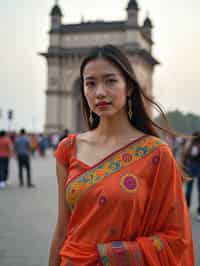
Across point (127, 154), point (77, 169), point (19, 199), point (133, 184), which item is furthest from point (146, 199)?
point (19, 199)

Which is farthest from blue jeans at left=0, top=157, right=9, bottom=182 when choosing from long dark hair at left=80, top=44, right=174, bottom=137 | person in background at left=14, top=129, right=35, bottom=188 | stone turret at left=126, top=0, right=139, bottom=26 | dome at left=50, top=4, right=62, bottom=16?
dome at left=50, top=4, right=62, bottom=16

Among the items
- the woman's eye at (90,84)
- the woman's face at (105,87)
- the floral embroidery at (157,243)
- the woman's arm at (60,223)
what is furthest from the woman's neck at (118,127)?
the floral embroidery at (157,243)

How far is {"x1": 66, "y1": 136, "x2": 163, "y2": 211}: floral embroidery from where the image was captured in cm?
183

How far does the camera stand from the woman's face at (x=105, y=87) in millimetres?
1878

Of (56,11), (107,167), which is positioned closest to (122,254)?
(107,167)

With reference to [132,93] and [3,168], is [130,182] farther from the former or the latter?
[3,168]

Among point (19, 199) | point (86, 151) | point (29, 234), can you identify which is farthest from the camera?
point (19, 199)

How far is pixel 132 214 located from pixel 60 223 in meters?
0.52

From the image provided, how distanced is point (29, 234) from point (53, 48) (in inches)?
1253

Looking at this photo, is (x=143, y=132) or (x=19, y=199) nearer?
(x=143, y=132)

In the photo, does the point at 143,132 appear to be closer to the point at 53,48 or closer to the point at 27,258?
the point at 27,258

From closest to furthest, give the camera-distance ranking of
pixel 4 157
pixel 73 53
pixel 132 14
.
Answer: pixel 4 157 → pixel 132 14 → pixel 73 53

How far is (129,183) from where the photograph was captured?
69.1 inches

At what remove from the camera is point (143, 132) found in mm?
2070
